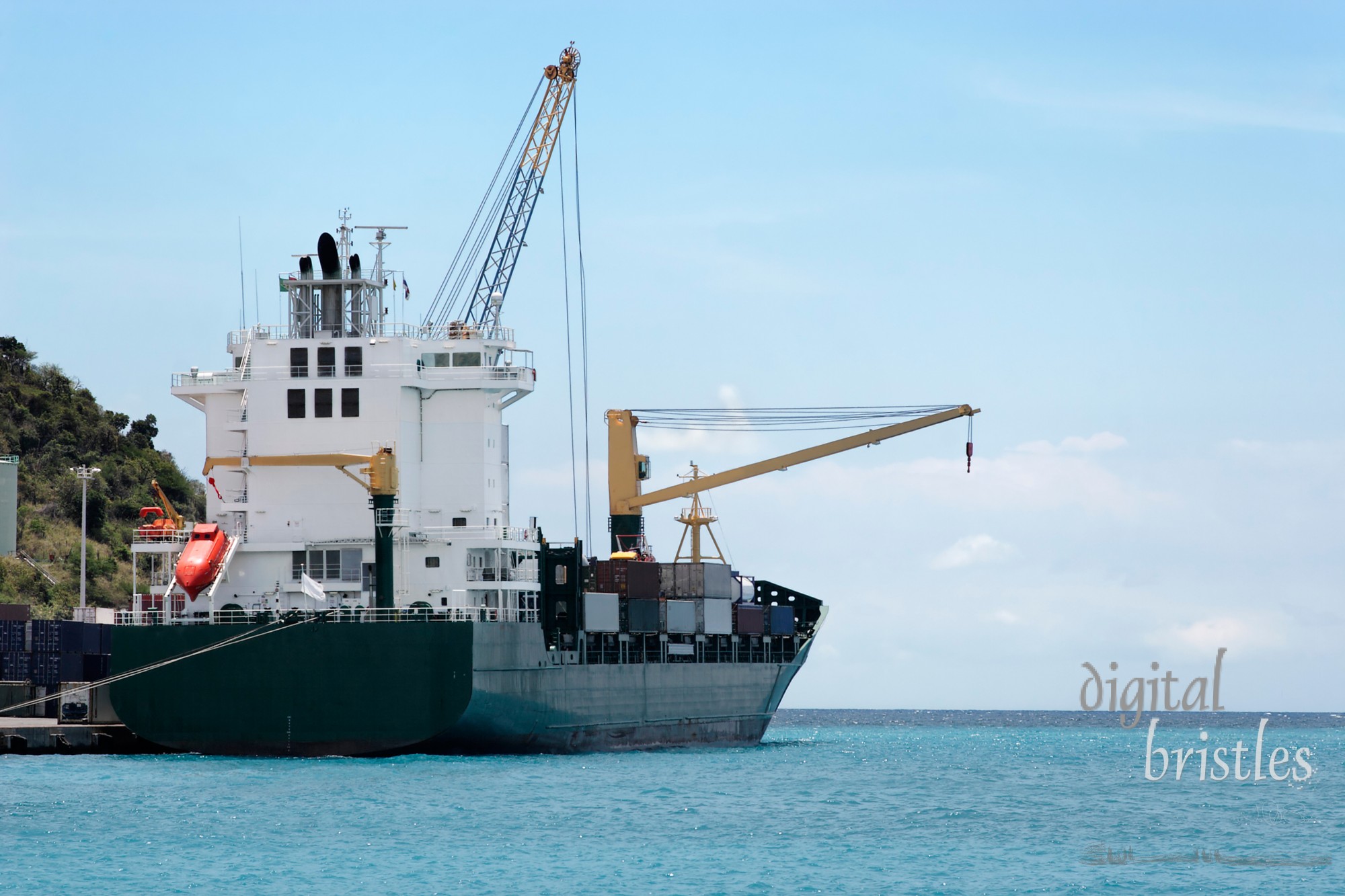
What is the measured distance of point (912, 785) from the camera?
2174 inches

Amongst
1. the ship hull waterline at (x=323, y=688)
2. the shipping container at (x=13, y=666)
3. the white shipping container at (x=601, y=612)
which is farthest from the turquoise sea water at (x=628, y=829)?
the shipping container at (x=13, y=666)

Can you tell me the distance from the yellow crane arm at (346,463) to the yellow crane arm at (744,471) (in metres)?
24.4

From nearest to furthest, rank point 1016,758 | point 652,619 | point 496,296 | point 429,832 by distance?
point 429,832, point 652,619, point 496,296, point 1016,758

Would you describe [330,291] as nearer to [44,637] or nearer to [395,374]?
[395,374]

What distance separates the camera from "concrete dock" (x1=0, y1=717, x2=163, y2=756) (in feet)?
180

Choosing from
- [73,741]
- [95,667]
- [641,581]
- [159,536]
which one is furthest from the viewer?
[641,581]

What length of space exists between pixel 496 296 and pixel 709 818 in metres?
31.7

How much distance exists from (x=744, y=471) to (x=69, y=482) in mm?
46210

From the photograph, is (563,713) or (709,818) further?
(563,713)

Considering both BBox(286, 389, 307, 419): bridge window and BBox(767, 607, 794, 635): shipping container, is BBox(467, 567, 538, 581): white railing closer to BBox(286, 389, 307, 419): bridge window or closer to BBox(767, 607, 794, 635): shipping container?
BBox(286, 389, 307, 419): bridge window

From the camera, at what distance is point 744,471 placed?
256 feet

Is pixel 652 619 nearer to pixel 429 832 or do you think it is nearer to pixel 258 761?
pixel 258 761

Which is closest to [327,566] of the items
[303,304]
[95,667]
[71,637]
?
[303,304]

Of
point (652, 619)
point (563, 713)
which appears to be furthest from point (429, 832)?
point (652, 619)
